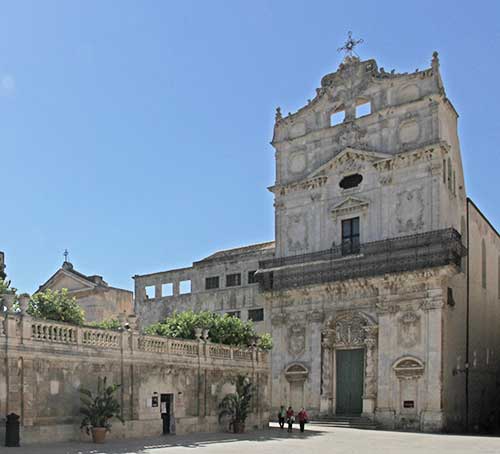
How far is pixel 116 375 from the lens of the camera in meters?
24.4

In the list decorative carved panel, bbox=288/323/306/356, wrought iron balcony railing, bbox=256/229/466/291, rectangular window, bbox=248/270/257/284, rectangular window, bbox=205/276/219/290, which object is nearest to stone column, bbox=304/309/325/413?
decorative carved panel, bbox=288/323/306/356

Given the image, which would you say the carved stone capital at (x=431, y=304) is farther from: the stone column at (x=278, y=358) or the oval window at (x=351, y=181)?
the stone column at (x=278, y=358)

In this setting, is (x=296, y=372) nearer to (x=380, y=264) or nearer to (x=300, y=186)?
(x=380, y=264)

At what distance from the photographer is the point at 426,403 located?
35.1 m

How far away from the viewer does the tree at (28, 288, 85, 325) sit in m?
28.0

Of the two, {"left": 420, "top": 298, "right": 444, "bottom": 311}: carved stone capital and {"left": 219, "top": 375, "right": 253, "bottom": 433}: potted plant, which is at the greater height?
{"left": 420, "top": 298, "right": 444, "bottom": 311}: carved stone capital

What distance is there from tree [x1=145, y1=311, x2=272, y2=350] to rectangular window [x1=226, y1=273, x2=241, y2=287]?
531 inches

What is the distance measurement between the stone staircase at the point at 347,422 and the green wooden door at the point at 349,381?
79 centimetres

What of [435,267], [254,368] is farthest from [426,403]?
[254,368]

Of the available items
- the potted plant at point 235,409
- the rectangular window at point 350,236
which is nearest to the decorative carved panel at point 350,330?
the rectangular window at point 350,236

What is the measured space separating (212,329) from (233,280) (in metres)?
15.3

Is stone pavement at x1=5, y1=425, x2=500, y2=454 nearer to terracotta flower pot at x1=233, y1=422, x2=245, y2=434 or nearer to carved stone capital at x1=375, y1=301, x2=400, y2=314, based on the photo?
terracotta flower pot at x1=233, y1=422, x2=245, y2=434

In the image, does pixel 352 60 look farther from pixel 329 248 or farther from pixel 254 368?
pixel 254 368

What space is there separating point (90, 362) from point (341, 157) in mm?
22634
